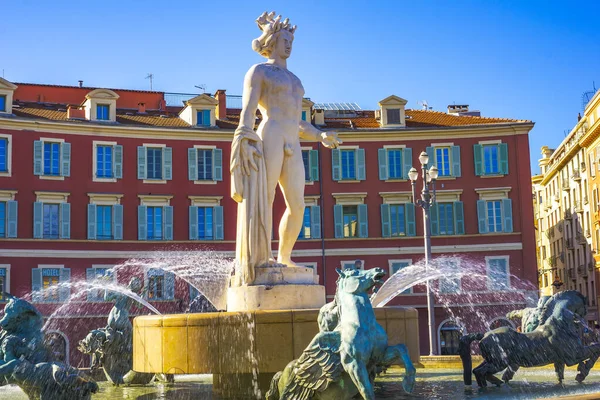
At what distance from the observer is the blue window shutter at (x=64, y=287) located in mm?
37719

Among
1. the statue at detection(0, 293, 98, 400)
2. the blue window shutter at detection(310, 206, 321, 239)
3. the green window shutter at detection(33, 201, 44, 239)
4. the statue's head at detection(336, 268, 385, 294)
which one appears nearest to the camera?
the statue's head at detection(336, 268, 385, 294)

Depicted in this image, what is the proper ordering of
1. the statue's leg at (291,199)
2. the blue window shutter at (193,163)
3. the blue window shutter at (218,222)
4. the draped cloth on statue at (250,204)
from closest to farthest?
the draped cloth on statue at (250,204) < the statue's leg at (291,199) < the blue window shutter at (218,222) < the blue window shutter at (193,163)

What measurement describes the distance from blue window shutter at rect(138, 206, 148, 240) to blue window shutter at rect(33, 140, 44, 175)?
4925 mm

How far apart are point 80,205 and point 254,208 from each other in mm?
30423

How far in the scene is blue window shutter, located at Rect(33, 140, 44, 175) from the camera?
126ft

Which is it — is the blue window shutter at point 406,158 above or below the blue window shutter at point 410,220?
above

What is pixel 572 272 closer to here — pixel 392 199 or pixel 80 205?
pixel 392 199

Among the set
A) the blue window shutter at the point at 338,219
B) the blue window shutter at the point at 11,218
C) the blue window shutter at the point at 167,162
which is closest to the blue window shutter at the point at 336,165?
the blue window shutter at the point at 338,219

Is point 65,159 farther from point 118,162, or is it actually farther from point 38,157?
point 118,162

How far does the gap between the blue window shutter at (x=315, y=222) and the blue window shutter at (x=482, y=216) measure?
8179mm

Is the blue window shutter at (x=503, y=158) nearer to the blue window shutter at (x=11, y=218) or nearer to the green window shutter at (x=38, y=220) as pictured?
the green window shutter at (x=38, y=220)

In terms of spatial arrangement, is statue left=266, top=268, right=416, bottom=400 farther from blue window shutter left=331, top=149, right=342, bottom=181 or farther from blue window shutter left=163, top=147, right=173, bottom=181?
blue window shutter left=331, top=149, right=342, bottom=181

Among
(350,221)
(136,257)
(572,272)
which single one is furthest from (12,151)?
(572,272)

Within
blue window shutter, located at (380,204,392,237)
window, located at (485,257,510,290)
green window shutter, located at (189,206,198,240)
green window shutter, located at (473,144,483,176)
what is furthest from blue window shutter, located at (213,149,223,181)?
window, located at (485,257,510,290)
